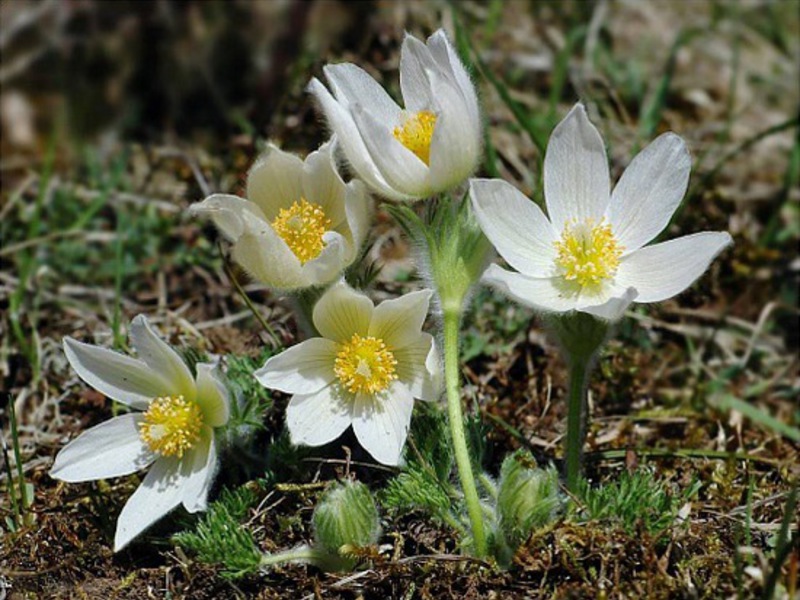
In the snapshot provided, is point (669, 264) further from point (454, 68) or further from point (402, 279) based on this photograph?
point (402, 279)

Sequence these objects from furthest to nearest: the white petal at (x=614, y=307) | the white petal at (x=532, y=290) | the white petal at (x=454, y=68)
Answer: the white petal at (x=454, y=68)
the white petal at (x=532, y=290)
the white petal at (x=614, y=307)

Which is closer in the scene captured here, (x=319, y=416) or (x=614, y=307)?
(x=614, y=307)

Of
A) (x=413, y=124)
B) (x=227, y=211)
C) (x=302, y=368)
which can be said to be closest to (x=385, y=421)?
(x=302, y=368)

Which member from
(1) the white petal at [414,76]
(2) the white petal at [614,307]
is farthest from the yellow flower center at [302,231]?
(2) the white petal at [614,307]

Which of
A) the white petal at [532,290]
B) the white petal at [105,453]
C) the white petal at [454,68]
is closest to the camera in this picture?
the white petal at [532,290]

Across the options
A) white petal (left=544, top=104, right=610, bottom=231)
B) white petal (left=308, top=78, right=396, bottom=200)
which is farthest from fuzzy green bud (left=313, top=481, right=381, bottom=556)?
white petal (left=544, top=104, right=610, bottom=231)

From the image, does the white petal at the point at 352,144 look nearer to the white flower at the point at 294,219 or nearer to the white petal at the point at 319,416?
the white flower at the point at 294,219
